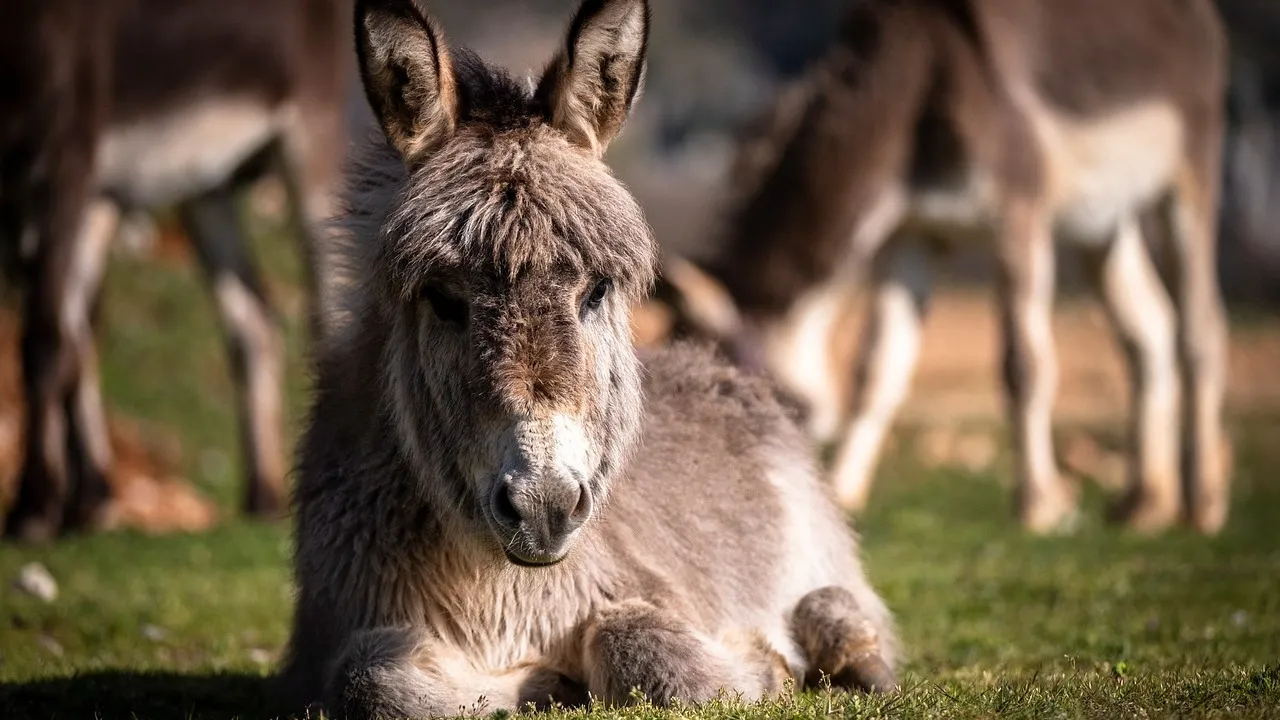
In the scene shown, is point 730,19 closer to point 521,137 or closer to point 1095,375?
point 1095,375

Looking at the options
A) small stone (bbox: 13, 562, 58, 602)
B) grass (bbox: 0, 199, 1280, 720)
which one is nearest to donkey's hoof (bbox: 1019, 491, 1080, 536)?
grass (bbox: 0, 199, 1280, 720)

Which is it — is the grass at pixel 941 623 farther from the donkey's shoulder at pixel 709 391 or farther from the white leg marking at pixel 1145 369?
the donkey's shoulder at pixel 709 391

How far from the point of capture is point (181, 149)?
1177 centimetres

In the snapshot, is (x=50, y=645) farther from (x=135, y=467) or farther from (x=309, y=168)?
(x=135, y=467)

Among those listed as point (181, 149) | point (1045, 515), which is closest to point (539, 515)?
point (1045, 515)

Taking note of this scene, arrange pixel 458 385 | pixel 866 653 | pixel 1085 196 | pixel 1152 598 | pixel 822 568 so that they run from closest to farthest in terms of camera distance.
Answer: pixel 458 385
pixel 866 653
pixel 822 568
pixel 1152 598
pixel 1085 196

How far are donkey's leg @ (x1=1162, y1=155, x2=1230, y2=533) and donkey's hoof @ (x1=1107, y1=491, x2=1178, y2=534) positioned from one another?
27 centimetres

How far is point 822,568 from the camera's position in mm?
5762

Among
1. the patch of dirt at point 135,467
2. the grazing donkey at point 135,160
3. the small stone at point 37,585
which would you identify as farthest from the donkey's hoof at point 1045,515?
the patch of dirt at point 135,467

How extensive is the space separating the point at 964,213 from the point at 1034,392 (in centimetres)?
140

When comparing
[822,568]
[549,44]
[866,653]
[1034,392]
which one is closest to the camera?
[866,653]

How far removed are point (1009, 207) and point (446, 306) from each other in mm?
7777

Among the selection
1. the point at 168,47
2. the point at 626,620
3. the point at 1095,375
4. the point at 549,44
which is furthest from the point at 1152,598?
the point at 549,44

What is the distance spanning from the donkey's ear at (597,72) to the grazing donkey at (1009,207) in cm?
713
